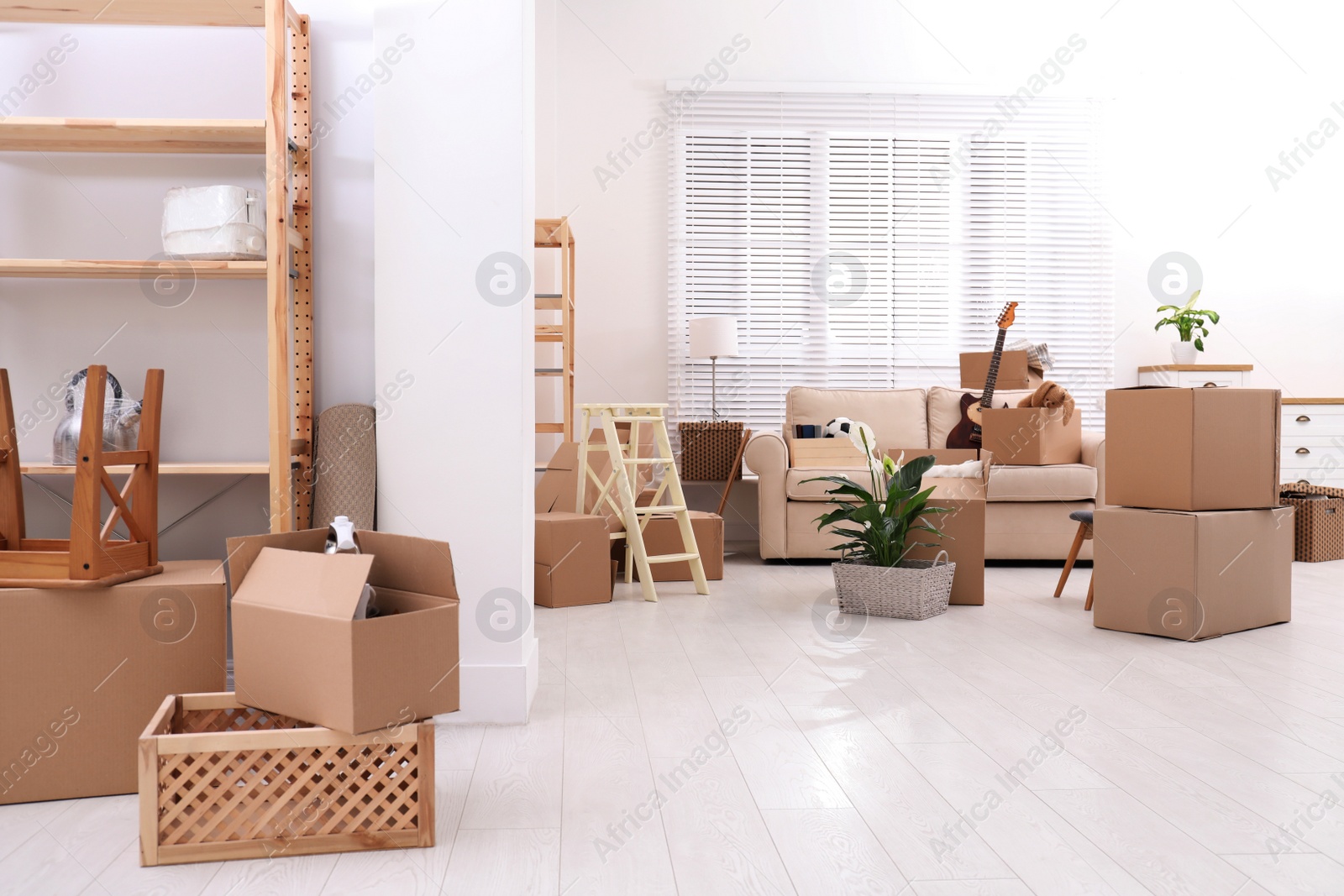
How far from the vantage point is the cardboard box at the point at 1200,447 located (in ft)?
9.06

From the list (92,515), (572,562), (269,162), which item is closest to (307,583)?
(92,515)

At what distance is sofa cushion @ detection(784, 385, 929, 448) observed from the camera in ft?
15.8

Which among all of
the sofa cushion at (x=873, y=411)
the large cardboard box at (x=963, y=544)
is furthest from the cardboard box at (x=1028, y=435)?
the large cardboard box at (x=963, y=544)

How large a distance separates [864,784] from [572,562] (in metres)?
1.86

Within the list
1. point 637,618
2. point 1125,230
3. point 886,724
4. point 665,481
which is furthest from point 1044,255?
point 886,724

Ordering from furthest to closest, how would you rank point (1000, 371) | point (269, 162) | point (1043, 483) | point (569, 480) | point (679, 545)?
point (1000, 371) < point (1043, 483) < point (569, 480) < point (679, 545) < point (269, 162)

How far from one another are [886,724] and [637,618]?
126 centimetres

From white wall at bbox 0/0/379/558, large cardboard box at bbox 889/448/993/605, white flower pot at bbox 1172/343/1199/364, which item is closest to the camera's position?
white wall at bbox 0/0/379/558

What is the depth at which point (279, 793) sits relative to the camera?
4.64 feet

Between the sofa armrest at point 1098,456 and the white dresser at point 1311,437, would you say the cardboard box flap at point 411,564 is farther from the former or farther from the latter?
the white dresser at point 1311,437

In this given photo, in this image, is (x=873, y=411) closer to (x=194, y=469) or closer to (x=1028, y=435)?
(x=1028, y=435)

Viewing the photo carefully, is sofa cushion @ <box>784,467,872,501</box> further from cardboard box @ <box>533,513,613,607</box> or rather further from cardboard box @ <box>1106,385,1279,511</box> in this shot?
cardboard box @ <box>1106,385,1279,511</box>

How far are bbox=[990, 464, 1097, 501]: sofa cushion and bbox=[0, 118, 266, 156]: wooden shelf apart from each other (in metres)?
3.26

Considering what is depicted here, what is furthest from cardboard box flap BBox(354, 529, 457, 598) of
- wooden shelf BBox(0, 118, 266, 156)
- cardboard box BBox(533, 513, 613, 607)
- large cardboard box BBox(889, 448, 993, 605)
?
large cardboard box BBox(889, 448, 993, 605)
